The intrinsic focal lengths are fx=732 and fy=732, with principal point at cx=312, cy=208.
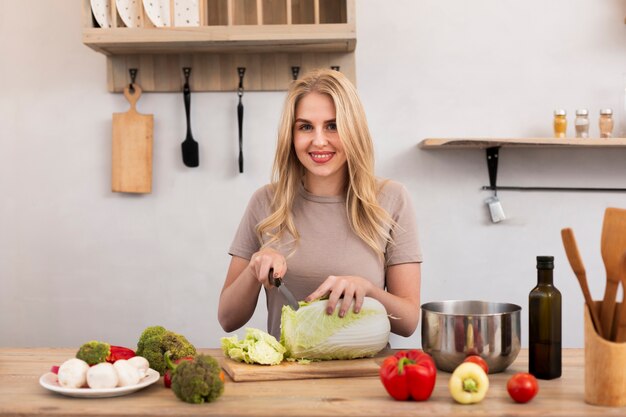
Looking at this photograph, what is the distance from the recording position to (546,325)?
155 centimetres

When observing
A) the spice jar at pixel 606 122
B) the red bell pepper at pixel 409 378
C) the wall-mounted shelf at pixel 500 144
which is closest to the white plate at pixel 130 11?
the wall-mounted shelf at pixel 500 144

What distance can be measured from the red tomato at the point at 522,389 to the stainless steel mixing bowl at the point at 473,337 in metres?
0.19

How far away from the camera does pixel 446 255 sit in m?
3.11

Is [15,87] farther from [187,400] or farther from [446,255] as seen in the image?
[187,400]

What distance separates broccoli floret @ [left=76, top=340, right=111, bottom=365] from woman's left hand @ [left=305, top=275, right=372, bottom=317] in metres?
0.46

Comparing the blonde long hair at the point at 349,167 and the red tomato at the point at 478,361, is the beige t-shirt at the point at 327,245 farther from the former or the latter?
the red tomato at the point at 478,361

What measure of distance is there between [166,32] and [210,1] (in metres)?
0.39

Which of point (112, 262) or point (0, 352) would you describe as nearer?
point (0, 352)

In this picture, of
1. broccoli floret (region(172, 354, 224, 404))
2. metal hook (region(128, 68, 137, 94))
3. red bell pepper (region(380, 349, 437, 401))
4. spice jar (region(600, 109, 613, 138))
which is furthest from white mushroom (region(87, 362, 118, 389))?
spice jar (region(600, 109, 613, 138))

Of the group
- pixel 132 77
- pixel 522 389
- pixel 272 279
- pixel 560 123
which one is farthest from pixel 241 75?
pixel 522 389

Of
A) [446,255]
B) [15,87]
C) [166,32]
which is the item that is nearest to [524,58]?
[446,255]

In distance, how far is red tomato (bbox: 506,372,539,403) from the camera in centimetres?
134

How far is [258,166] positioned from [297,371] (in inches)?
65.0

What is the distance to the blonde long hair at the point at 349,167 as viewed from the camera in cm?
204
